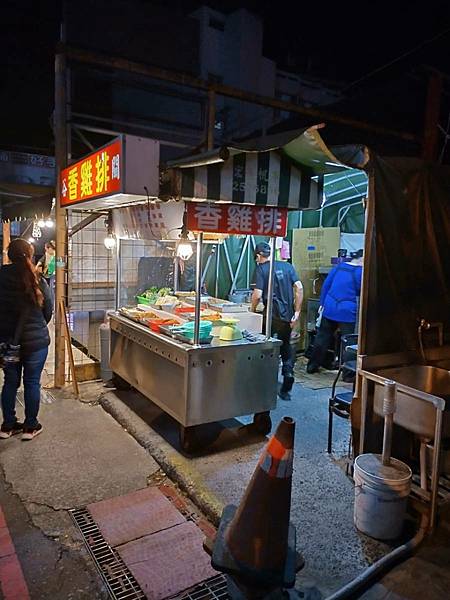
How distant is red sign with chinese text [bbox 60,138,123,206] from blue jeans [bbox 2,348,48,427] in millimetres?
2104

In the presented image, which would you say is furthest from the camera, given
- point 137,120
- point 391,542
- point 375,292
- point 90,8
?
point 137,120

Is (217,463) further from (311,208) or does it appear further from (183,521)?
(311,208)

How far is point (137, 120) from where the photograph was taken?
14.9 meters

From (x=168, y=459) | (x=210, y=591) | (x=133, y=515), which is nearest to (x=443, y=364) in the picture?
(x=168, y=459)

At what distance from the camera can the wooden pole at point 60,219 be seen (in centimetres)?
659

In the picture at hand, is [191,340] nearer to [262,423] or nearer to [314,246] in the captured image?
[262,423]

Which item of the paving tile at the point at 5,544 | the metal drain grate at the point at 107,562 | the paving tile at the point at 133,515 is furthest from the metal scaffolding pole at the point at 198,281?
the paving tile at the point at 5,544

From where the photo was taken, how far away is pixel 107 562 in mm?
3467

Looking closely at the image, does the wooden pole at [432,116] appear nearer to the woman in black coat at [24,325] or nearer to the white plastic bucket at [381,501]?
the white plastic bucket at [381,501]

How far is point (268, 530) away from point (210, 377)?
249cm

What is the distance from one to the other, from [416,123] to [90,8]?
10680mm

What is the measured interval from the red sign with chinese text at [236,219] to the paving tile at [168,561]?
304 centimetres

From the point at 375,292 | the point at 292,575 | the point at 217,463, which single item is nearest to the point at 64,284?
the point at 217,463

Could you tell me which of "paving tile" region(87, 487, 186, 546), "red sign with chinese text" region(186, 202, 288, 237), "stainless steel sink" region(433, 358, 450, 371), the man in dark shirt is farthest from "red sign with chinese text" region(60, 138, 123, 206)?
"stainless steel sink" region(433, 358, 450, 371)
